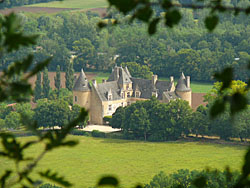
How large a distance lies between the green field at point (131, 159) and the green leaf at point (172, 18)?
5112 centimetres

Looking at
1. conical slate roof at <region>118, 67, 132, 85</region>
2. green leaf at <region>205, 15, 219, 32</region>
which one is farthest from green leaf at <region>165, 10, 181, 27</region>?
conical slate roof at <region>118, 67, 132, 85</region>

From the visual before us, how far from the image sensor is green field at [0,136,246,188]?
60.1m

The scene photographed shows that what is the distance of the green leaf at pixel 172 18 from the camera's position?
4695 mm

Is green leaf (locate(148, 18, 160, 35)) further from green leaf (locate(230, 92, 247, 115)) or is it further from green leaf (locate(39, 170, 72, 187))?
green leaf (locate(39, 170, 72, 187))

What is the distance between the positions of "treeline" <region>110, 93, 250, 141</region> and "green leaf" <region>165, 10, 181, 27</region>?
67.1 m

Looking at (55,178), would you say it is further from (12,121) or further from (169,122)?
(12,121)

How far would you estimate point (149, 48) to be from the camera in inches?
4643

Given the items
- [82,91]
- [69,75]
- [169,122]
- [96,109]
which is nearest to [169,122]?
[169,122]

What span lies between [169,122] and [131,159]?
8.96 metres

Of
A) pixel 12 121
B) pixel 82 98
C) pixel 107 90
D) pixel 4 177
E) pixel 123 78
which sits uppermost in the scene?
pixel 123 78

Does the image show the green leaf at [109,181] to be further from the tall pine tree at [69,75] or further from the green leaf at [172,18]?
the tall pine tree at [69,75]

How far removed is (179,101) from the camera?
73250mm

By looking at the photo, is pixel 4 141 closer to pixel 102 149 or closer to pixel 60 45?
pixel 102 149

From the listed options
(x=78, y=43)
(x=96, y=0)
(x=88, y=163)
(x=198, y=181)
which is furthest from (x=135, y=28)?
(x=198, y=181)
